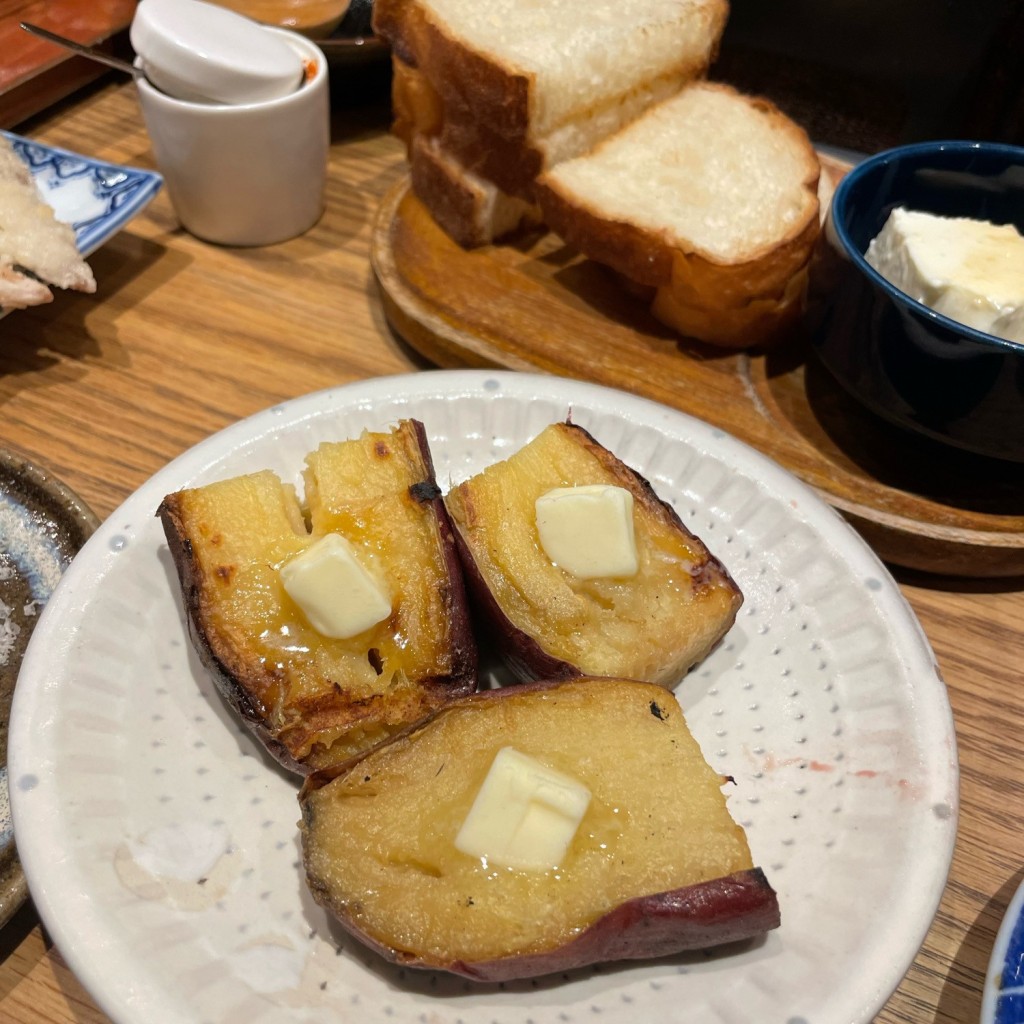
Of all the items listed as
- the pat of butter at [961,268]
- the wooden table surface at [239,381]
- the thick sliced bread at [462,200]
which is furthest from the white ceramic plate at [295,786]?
the thick sliced bread at [462,200]

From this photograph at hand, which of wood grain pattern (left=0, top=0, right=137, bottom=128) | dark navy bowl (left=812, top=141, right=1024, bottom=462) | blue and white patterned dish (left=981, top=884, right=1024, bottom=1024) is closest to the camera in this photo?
blue and white patterned dish (left=981, top=884, right=1024, bottom=1024)

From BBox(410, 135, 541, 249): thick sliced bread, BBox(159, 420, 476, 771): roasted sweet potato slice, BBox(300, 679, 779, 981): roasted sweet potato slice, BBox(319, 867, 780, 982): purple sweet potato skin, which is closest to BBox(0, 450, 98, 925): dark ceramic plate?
BBox(159, 420, 476, 771): roasted sweet potato slice

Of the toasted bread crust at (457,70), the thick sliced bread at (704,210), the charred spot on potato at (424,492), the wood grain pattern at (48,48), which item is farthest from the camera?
the wood grain pattern at (48,48)

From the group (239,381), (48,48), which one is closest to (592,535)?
(239,381)

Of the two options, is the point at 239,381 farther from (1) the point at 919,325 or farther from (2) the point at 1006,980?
(2) the point at 1006,980

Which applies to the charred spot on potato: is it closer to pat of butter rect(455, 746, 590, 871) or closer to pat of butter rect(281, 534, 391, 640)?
pat of butter rect(281, 534, 391, 640)

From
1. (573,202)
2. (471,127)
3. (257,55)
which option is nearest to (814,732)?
(573,202)

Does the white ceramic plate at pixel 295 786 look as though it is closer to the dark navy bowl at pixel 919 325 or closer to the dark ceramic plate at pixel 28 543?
the dark ceramic plate at pixel 28 543
